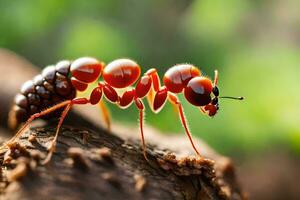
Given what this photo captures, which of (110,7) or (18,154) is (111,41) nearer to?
(110,7)

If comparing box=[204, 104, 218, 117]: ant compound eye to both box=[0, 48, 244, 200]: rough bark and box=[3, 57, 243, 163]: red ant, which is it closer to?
box=[3, 57, 243, 163]: red ant

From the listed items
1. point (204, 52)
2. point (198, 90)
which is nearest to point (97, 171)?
point (198, 90)

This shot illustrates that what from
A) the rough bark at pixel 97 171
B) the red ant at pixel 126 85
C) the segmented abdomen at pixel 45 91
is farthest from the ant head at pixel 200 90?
the segmented abdomen at pixel 45 91

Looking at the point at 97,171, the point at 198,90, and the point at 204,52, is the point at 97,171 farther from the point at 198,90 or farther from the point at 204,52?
the point at 204,52

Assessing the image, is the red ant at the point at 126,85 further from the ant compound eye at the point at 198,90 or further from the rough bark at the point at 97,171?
the rough bark at the point at 97,171

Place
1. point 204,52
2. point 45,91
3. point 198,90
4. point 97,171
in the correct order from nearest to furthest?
1. point 97,171
2. point 198,90
3. point 45,91
4. point 204,52

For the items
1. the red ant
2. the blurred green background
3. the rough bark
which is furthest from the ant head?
the blurred green background
